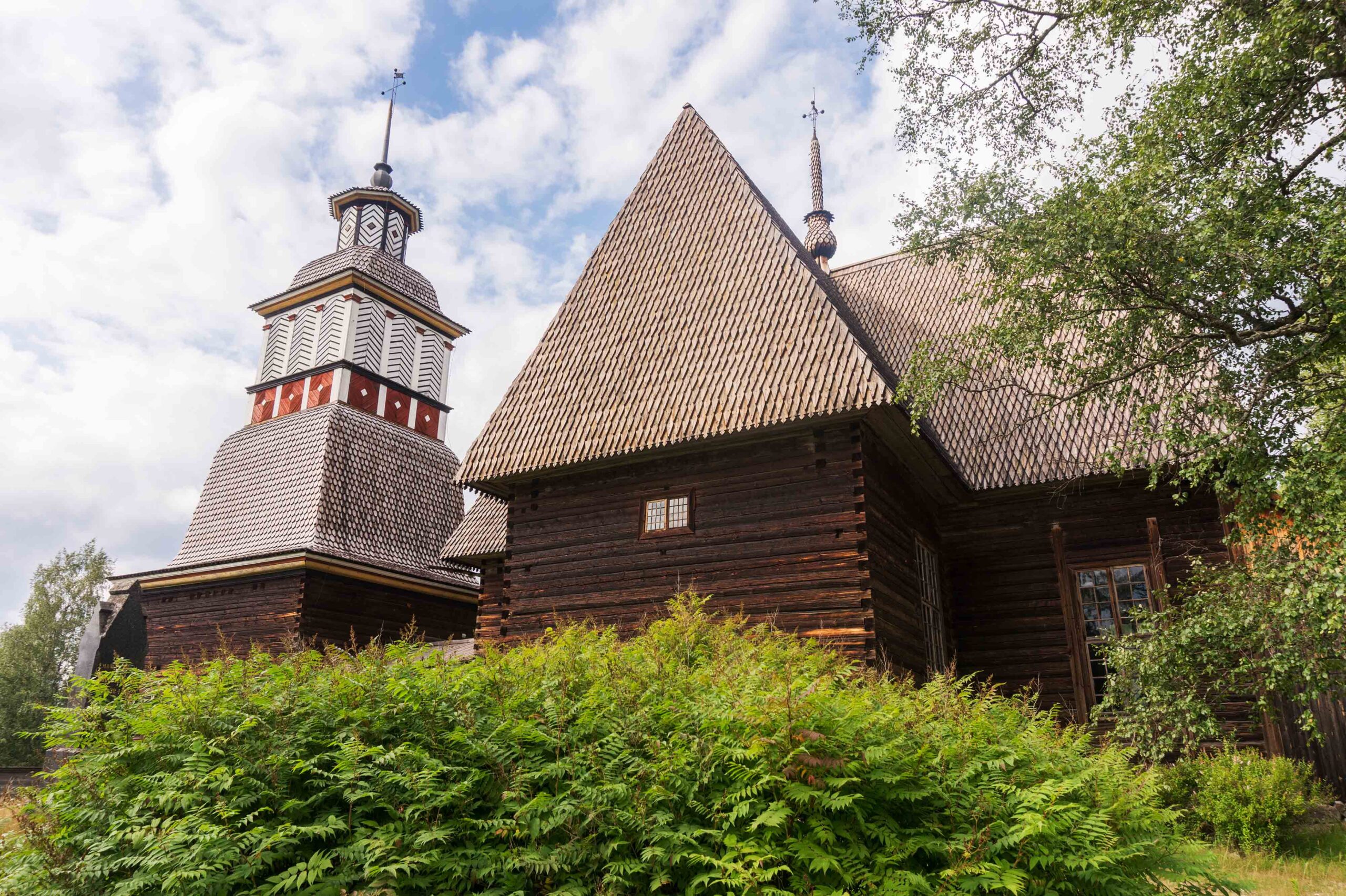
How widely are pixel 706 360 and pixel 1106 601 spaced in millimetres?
7492

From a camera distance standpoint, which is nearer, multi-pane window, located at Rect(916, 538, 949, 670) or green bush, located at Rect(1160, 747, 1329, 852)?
green bush, located at Rect(1160, 747, 1329, 852)

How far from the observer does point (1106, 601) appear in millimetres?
12977

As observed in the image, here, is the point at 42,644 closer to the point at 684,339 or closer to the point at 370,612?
the point at 370,612

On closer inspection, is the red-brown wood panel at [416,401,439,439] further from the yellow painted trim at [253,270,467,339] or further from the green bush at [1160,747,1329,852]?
the green bush at [1160,747,1329,852]

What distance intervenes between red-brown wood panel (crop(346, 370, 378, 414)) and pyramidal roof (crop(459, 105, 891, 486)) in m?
11.7

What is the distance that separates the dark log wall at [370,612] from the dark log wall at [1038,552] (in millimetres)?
10808

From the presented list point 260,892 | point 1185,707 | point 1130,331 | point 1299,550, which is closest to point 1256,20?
point 1130,331

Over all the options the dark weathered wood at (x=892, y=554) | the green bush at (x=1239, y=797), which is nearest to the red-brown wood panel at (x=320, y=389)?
the dark weathered wood at (x=892, y=554)

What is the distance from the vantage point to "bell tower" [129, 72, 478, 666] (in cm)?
1884

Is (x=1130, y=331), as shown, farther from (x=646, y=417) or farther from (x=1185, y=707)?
(x=646, y=417)

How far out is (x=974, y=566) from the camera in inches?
545

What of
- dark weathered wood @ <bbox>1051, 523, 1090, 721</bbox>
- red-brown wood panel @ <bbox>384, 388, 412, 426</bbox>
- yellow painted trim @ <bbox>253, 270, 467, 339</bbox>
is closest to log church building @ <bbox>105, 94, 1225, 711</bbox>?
dark weathered wood @ <bbox>1051, 523, 1090, 721</bbox>

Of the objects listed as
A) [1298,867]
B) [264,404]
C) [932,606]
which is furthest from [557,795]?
[264,404]

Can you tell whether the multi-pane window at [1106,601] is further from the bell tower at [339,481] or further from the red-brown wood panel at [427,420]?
the red-brown wood panel at [427,420]
